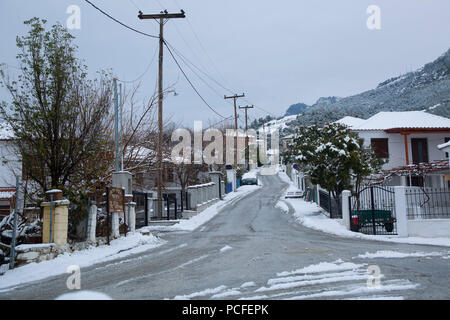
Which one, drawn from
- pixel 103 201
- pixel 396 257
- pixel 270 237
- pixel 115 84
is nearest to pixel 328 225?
pixel 270 237

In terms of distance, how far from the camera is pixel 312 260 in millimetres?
9969

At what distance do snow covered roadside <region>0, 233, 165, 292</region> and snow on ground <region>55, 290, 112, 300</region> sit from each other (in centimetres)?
182

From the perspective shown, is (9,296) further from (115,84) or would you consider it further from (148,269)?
(115,84)

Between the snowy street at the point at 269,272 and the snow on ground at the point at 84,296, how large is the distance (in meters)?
0.15

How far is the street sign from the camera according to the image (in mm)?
13445

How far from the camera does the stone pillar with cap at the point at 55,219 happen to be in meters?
10.8

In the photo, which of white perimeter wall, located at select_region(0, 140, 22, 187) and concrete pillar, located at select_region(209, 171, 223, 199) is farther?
concrete pillar, located at select_region(209, 171, 223, 199)

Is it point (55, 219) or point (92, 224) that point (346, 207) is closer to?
point (92, 224)

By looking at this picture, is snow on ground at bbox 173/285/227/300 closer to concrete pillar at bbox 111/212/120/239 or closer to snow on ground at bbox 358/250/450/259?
snow on ground at bbox 358/250/450/259

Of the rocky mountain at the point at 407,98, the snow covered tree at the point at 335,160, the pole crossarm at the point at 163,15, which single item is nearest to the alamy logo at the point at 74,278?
the snow covered tree at the point at 335,160

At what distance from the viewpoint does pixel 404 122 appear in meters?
33.2

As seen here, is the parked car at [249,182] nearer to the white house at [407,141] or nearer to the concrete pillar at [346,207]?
the white house at [407,141]

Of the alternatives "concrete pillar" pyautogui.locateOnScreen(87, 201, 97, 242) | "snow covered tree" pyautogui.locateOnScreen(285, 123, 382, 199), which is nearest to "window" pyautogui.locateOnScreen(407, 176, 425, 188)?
"snow covered tree" pyautogui.locateOnScreen(285, 123, 382, 199)
